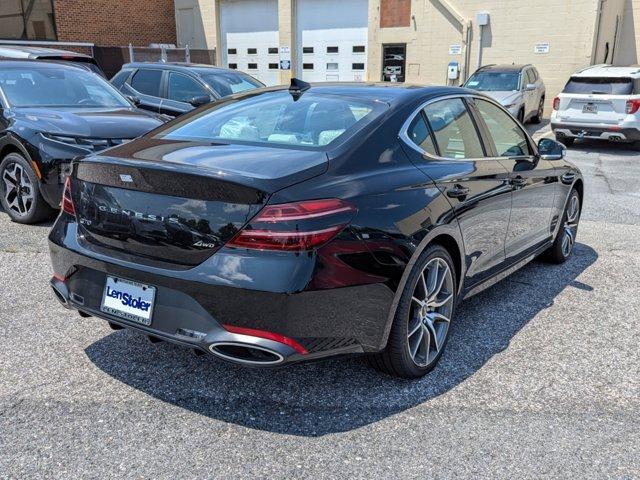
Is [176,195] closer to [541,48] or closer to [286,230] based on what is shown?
[286,230]

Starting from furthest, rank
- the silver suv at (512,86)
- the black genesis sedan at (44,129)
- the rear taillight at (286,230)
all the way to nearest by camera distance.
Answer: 1. the silver suv at (512,86)
2. the black genesis sedan at (44,129)
3. the rear taillight at (286,230)

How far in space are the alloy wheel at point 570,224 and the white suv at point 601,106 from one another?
842 cm

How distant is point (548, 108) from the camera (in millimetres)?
19656

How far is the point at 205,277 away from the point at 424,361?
4.50ft

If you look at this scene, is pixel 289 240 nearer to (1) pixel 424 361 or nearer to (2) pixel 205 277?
(2) pixel 205 277

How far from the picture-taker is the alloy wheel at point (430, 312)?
332cm

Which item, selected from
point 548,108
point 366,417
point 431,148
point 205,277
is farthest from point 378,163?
point 548,108

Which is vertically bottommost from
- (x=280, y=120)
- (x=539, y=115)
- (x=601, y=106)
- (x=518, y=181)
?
(x=539, y=115)

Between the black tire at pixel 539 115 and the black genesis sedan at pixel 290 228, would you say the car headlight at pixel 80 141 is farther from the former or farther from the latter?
the black tire at pixel 539 115

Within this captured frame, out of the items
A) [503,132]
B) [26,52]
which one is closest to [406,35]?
[26,52]

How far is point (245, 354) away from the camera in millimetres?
2721

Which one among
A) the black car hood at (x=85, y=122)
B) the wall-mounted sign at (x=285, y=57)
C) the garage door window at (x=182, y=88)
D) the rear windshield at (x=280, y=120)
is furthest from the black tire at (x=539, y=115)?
the rear windshield at (x=280, y=120)

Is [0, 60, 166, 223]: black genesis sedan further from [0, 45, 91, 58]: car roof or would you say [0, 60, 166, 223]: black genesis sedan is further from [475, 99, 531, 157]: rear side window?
[475, 99, 531, 157]: rear side window

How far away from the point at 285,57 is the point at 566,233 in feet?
64.4
